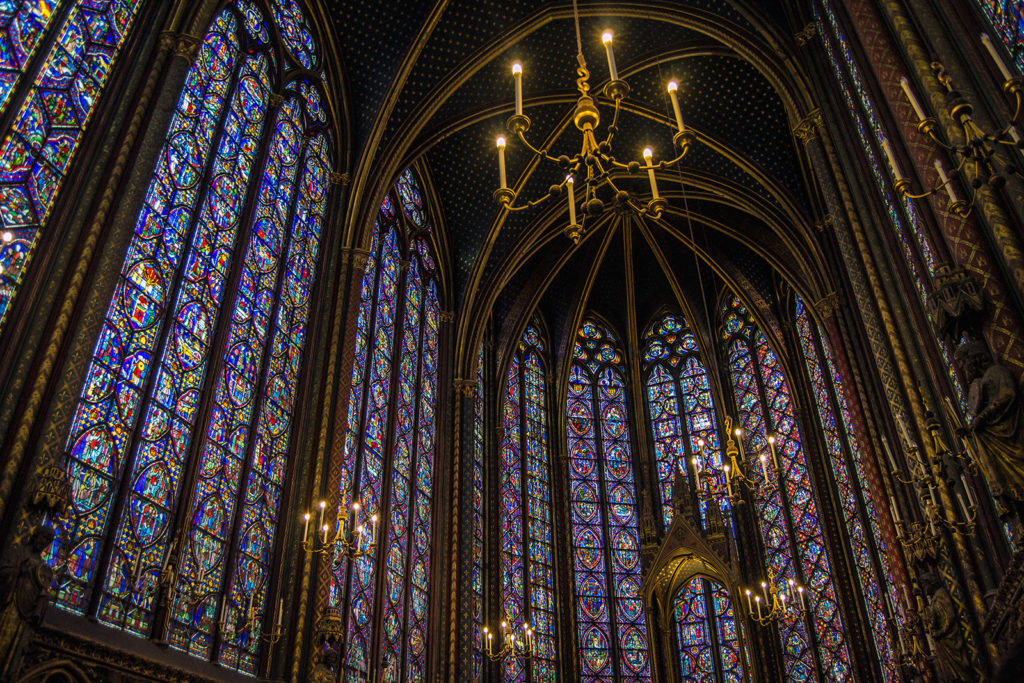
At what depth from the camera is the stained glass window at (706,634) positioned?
59.9ft

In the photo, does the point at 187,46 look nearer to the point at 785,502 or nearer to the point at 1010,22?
the point at 1010,22

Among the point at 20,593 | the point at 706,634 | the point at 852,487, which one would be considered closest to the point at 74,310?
the point at 20,593

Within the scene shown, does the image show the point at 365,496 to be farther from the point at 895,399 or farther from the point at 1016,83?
the point at 1016,83

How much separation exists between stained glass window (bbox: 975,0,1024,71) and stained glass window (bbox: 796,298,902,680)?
8.62m

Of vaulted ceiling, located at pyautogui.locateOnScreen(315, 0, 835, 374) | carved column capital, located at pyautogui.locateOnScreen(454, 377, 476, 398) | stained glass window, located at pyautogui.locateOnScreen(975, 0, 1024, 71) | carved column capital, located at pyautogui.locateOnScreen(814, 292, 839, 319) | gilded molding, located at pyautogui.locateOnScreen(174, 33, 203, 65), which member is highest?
vaulted ceiling, located at pyautogui.locateOnScreen(315, 0, 835, 374)

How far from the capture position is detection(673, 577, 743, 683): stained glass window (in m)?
18.2

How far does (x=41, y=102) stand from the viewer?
8.80 metres

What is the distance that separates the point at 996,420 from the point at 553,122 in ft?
42.5

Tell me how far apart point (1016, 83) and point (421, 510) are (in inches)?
497

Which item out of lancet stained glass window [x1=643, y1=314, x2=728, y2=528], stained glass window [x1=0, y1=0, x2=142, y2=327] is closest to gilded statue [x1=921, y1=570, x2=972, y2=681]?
lancet stained glass window [x1=643, y1=314, x2=728, y2=528]

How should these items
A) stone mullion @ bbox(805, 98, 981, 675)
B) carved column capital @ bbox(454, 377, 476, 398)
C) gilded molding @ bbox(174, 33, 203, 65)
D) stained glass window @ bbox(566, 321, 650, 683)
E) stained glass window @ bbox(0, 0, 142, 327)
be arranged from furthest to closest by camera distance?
1. stained glass window @ bbox(566, 321, 650, 683)
2. carved column capital @ bbox(454, 377, 476, 398)
3. gilded molding @ bbox(174, 33, 203, 65)
4. stone mullion @ bbox(805, 98, 981, 675)
5. stained glass window @ bbox(0, 0, 142, 327)

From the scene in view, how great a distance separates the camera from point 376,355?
1506cm

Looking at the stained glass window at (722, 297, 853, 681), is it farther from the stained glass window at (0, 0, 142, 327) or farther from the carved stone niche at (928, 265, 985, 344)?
the stained glass window at (0, 0, 142, 327)

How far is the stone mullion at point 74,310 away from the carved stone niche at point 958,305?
7.86m
